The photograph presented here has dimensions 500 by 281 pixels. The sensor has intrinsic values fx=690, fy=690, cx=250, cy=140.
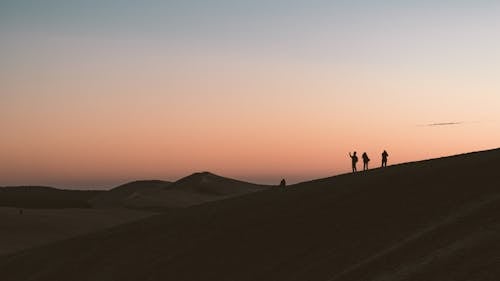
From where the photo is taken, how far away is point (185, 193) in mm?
137625

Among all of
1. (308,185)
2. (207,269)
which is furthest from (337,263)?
(308,185)

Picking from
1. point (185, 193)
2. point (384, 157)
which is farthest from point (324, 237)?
point (185, 193)

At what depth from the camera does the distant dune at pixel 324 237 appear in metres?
17.3

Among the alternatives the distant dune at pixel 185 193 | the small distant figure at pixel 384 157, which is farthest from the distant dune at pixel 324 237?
the distant dune at pixel 185 193

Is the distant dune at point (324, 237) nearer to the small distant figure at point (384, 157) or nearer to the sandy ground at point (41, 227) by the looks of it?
the small distant figure at point (384, 157)

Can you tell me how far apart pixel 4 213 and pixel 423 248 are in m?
53.9

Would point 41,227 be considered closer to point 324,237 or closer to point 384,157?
point 384,157

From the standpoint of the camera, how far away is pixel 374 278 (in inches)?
651

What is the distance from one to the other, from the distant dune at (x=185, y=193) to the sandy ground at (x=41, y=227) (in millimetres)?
33053

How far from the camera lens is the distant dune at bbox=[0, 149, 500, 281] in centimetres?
1728

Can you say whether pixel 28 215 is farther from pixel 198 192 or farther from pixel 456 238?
pixel 198 192

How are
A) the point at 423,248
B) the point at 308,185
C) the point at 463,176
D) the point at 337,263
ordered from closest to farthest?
the point at 423,248
the point at 337,263
the point at 463,176
the point at 308,185

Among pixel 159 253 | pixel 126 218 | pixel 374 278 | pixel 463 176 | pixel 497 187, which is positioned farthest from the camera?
pixel 126 218

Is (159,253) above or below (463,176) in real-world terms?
below
